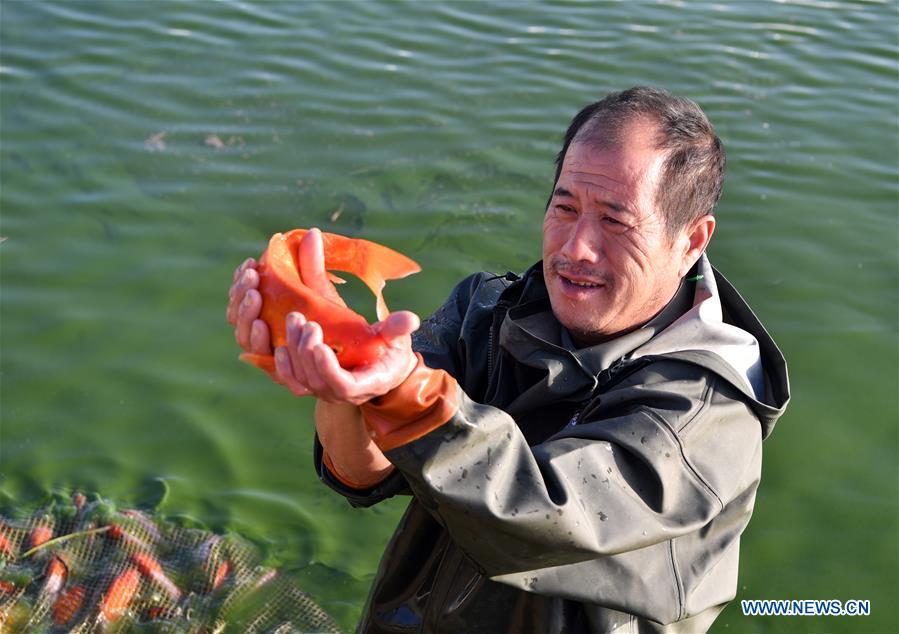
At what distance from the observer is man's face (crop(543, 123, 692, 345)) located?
2.52m

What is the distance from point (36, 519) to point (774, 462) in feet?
10.3

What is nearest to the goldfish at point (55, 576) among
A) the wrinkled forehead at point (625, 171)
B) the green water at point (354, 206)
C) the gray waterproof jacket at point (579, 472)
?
the green water at point (354, 206)

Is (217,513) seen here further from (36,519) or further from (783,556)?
(783,556)

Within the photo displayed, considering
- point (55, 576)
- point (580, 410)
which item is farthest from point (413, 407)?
point (55, 576)

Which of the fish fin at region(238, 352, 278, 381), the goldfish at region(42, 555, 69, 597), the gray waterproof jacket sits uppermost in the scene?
the fish fin at region(238, 352, 278, 381)

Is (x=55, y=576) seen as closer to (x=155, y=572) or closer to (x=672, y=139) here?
(x=155, y=572)

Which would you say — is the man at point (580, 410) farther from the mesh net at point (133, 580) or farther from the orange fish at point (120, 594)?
the orange fish at point (120, 594)

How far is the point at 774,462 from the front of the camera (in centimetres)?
456

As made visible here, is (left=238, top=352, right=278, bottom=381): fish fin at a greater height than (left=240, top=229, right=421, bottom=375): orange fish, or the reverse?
(left=240, top=229, right=421, bottom=375): orange fish

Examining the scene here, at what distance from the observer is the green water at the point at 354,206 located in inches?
172

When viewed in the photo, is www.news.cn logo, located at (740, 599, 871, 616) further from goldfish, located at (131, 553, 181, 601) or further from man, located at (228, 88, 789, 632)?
goldfish, located at (131, 553, 181, 601)

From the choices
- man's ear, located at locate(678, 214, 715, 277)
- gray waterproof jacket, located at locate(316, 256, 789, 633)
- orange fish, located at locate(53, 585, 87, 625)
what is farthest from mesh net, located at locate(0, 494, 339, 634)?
man's ear, located at locate(678, 214, 715, 277)

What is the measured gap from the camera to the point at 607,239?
2.56 meters

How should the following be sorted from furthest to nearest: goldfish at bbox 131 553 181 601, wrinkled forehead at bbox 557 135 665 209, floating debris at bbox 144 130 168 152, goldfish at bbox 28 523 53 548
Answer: floating debris at bbox 144 130 168 152 < goldfish at bbox 28 523 53 548 < goldfish at bbox 131 553 181 601 < wrinkled forehead at bbox 557 135 665 209
